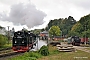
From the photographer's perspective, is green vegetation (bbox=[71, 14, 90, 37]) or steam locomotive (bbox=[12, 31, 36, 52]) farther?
green vegetation (bbox=[71, 14, 90, 37])

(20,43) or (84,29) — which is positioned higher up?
(84,29)

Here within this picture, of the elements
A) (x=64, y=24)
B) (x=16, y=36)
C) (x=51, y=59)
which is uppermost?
(x=64, y=24)

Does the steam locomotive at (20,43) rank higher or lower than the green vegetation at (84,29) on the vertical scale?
lower

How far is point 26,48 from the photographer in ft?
115

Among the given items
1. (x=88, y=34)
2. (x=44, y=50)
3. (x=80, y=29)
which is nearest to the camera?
(x=44, y=50)

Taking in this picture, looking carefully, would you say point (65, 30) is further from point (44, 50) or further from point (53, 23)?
point (44, 50)

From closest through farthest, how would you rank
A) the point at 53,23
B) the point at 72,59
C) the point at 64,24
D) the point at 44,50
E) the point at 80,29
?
1. the point at 72,59
2. the point at 44,50
3. the point at 80,29
4. the point at 64,24
5. the point at 53,23

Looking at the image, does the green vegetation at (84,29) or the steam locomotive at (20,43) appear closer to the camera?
the steam locomotive at (20,43)

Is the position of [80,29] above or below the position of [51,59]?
above

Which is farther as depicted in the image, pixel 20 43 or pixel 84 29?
pixel 84 29

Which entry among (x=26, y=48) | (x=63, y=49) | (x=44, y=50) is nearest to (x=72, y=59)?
(x=44, y=50)

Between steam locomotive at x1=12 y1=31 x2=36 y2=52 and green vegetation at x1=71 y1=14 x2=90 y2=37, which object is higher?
green vegetation at x1=71 y1=14 x2=90 y2=37

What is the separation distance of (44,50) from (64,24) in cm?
10993

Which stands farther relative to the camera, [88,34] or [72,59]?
[88,34]
